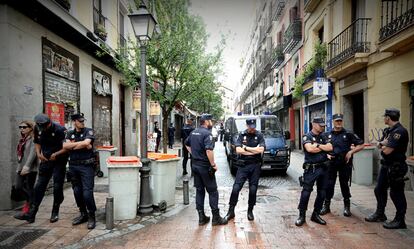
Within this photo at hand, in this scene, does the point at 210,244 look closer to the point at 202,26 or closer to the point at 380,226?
the point at 380,226

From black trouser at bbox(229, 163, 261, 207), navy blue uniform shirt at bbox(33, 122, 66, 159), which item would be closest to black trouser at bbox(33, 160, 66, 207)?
navy blue uniform shirt at bbox(33, 122, 66, 159)

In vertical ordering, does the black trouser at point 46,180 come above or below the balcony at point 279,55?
below

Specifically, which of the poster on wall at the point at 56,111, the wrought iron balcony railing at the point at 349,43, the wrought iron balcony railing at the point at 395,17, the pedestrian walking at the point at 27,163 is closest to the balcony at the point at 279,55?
the wrought iron balcony railing at the point at 349,43

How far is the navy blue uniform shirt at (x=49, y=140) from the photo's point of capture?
529cm

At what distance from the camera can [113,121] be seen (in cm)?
1218

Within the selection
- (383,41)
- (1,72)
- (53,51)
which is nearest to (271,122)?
(383,41)

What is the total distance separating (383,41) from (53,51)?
8722 millimetres

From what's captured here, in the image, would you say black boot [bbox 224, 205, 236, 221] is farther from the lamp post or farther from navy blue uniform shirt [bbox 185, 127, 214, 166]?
the lamp post

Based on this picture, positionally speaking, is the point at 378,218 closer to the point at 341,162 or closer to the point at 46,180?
the point at 341,162

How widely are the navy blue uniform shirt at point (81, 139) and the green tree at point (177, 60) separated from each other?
359 centimetres

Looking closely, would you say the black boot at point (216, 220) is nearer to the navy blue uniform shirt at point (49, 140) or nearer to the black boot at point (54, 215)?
the black boot at point (54, 215)

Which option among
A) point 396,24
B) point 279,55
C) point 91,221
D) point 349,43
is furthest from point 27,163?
point 279,55

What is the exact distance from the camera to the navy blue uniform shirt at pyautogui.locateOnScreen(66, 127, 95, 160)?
204 inches

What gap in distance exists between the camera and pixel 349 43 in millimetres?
11117
